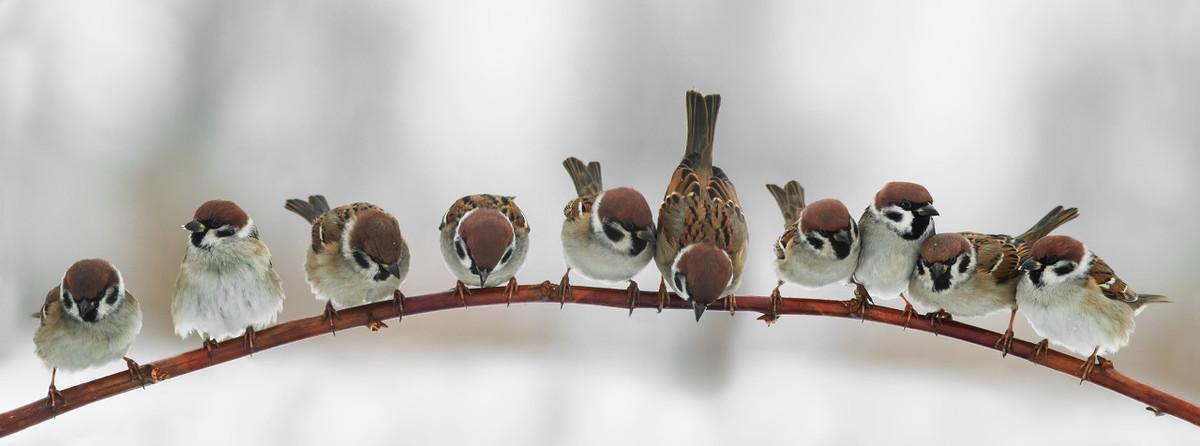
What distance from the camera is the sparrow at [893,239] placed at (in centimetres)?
180

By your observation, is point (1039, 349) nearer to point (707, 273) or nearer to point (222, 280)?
point (707, 273)

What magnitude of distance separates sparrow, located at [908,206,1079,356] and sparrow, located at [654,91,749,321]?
0.38 meters

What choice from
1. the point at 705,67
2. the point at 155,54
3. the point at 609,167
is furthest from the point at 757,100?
the point at 155,54

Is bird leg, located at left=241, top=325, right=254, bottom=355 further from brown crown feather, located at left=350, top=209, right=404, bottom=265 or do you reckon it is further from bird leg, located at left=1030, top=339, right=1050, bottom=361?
bird leg, located at left=1030, top=339, right=1050, bottom=361

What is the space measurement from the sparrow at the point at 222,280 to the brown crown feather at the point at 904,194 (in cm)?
128

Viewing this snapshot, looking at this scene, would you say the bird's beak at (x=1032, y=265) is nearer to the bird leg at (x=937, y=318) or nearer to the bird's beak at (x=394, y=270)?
the bird leg at (x=937, y=318)

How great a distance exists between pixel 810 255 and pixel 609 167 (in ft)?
3.60

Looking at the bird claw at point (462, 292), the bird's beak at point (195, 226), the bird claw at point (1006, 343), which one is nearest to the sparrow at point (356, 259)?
the bird claw at point (462, 292)

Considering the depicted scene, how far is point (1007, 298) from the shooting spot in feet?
6.03

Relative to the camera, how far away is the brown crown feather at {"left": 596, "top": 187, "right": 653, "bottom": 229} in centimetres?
180

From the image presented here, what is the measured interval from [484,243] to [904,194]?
0.84m

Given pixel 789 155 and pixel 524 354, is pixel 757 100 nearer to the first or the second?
pixel 789 155

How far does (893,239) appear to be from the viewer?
182 centimetres

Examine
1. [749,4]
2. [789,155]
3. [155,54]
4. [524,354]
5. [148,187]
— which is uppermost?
[749,4]
